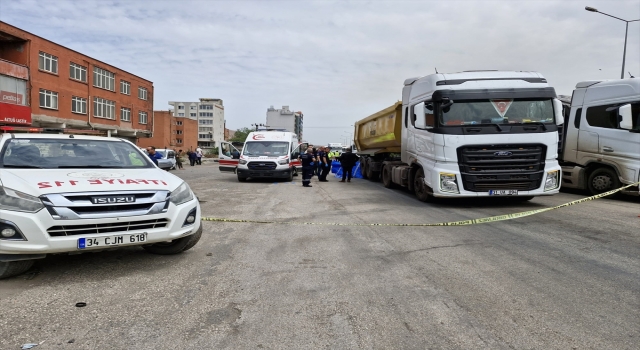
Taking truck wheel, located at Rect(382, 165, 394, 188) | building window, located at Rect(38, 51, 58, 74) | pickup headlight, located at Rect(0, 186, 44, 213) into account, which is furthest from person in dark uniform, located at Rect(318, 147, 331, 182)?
building window, located at Rect(38, 51, 58, 74)

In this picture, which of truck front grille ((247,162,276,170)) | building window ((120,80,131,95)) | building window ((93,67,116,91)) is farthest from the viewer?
building window ((120,80,131,95))

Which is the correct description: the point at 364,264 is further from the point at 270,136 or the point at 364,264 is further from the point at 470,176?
the point at 270,136

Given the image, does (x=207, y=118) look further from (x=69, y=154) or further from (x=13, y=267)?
(x=13, y=267)

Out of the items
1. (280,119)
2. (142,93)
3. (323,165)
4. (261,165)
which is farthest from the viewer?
(142,93)

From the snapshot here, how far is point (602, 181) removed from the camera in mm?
12023

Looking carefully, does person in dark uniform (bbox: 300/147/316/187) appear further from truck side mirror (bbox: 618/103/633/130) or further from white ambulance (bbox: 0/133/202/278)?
white ambulance (bbox: 0/133/202/278)

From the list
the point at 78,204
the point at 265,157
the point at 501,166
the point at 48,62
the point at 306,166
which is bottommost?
the point at 306,166

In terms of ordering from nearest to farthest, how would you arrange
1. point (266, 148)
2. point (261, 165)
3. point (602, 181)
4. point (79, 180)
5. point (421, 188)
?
point (79, 180) < point (421, 188) < point (602, 181) < point (261, 165) < point (266, 148)

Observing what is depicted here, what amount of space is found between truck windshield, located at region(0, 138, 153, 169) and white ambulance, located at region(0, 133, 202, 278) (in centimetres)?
1

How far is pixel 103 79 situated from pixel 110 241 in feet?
142

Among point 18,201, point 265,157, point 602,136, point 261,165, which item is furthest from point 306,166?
point 18,201

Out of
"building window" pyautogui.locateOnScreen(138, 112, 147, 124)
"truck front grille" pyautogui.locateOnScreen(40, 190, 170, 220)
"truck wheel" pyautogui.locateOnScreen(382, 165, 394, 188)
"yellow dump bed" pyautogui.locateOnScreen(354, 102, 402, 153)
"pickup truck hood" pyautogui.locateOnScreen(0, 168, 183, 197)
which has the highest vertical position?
"building window" pyautogui.locateOnScreen(138, 112, 147, 124)

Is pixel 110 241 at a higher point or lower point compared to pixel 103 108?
lower

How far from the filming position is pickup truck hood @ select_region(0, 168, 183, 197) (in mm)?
4176
